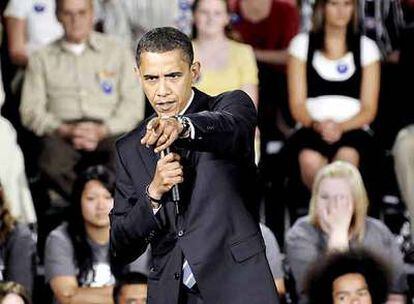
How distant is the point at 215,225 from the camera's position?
3230 millimetres

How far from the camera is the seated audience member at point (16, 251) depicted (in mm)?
5957

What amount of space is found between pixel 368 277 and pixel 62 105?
6.82 ft

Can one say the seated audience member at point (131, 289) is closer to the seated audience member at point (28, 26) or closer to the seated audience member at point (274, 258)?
the seated audience member at point (274, 258)

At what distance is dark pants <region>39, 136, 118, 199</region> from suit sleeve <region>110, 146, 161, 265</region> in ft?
10.2

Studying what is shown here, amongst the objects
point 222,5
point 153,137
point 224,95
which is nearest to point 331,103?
point 222,5

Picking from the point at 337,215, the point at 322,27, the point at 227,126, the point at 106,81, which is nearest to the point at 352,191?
the point at 337,215

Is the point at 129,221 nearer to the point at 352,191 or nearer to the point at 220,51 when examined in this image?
the point at 352,191

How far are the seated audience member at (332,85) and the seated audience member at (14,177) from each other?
1.46m

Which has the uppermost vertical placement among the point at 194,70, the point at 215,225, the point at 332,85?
the point at 194,70

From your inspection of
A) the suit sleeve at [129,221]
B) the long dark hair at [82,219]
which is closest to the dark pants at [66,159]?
the long dark hair at [82,219]

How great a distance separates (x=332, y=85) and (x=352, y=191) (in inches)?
32.7

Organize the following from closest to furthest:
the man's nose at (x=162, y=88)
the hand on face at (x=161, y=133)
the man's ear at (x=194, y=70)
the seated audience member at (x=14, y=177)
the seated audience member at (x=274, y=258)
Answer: the hand on face at (x=161, y=133) < the man's nose at (x=162, y=88) < the man's ear at (x=194, y=70) < the seated audience member at (x=274, y=258) < the seated audience member at (x=14, y=177)

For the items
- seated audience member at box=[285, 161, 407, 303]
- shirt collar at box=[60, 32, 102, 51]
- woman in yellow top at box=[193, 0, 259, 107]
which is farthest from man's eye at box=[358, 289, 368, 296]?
shirt collar at box=[60, 32, 102, 51]

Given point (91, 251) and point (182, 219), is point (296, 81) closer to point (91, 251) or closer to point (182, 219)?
point (91, 251)
